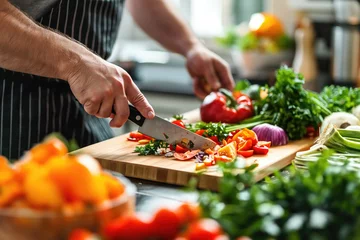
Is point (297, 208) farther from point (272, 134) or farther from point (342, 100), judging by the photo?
point (342, 100)

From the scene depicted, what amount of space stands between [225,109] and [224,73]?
1.12 ft

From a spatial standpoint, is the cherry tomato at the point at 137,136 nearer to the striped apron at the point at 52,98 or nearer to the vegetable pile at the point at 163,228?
the striped apron at the point at 52,98

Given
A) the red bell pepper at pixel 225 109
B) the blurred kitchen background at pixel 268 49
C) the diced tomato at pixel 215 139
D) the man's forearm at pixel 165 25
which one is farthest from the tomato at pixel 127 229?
the blurred kitchen background at pixel 268 49

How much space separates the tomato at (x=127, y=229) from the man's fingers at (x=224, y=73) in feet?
5.62

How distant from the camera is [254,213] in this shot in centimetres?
110

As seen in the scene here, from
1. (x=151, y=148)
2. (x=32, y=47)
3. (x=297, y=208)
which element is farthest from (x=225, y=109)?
(x=297, y=208)

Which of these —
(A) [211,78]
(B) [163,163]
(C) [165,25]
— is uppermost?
(C) [165,25]

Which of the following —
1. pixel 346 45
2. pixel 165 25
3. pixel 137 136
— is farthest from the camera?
pixel 346 45

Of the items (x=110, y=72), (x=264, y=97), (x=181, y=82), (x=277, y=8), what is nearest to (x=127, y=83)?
(x=110, y=72)

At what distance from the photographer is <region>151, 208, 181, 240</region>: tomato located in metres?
1.03

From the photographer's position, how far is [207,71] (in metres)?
2.66

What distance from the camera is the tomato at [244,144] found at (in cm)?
195

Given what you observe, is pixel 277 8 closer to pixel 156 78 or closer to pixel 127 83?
pixel 156 78

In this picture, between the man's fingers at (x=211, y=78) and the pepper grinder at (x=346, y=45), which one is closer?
the man's fingers at (x=211, y=78)
